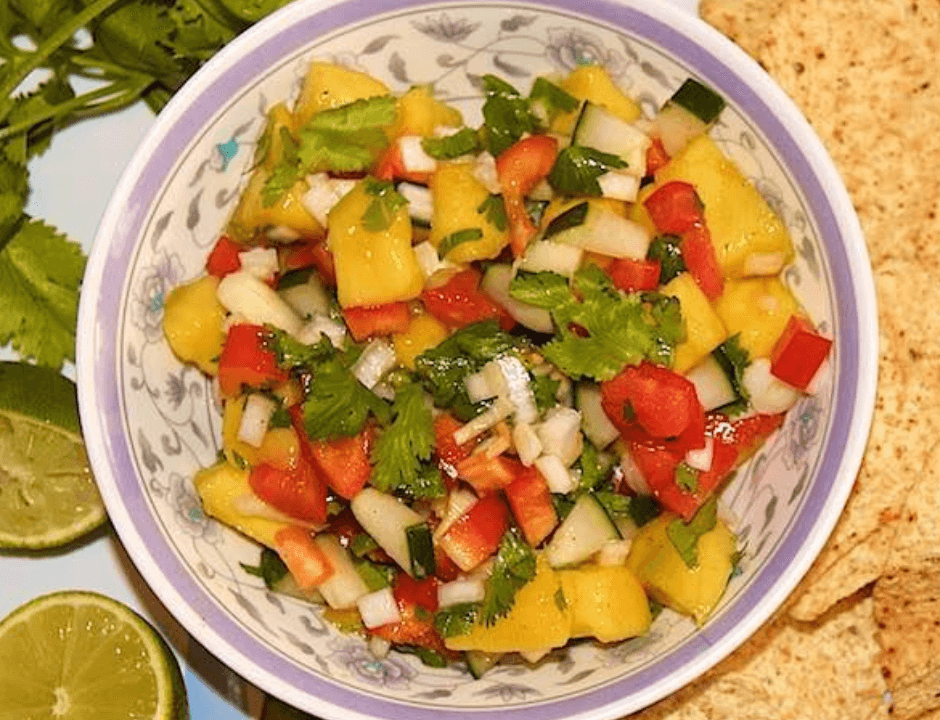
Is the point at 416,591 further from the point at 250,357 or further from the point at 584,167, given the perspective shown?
the point at 584,167

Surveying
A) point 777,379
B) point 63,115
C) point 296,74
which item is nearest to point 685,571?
point 777,379

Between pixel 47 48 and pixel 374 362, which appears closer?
pixel 374 362

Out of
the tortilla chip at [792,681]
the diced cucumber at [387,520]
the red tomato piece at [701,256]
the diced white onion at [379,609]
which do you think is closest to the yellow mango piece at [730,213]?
the red tomato piece at [701,256]

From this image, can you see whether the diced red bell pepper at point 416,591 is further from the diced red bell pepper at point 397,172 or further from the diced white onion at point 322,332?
the diced red bell pepper at point 397,172

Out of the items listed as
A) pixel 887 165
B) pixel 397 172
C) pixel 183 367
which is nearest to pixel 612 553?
pixel 397 172

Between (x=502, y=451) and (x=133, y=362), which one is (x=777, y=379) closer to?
(x=502, y=451)

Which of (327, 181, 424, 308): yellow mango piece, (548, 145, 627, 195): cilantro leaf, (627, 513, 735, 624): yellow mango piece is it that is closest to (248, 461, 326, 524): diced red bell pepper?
(327, 181, 424, 308): yellow mango piece

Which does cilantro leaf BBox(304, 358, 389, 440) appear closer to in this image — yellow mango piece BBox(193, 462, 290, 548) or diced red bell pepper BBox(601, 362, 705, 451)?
yellow mango piece BBox(193, 462, 290, 548)
